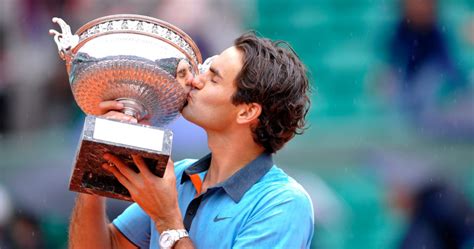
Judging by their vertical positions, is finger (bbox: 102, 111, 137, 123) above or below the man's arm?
A: above

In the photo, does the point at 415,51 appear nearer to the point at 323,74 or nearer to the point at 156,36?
the point at 323,74

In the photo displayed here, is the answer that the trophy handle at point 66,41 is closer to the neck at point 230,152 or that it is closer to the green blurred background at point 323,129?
the neck at point 230,152

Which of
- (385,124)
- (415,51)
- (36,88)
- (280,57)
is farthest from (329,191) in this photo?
(280,57)

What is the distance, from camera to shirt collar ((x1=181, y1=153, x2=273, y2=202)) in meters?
3.21

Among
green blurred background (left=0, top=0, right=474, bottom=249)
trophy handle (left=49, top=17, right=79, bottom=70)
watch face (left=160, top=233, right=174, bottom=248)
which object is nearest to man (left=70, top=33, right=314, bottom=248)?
watch face (left=160, top=233, right=174, bottom=248)

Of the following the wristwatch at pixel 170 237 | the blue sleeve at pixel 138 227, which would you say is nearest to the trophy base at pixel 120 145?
the wristwatch at pixel 170 237

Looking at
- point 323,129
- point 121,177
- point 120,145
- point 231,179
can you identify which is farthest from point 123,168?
point 323,129

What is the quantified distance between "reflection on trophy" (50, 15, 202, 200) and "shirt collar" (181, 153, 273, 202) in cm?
24

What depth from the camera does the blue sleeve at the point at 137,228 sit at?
3471 millimetres

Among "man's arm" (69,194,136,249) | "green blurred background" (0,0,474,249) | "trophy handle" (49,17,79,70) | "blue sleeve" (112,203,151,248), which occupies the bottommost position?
"green blurred background" (0,0,474,249)

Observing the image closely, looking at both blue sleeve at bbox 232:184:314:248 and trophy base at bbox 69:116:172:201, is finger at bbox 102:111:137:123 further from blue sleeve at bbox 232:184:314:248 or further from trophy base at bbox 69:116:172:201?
blue sleeve at bbox 232:184:314:248

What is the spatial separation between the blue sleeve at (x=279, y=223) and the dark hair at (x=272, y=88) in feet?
0.80

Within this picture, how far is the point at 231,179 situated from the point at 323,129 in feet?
12.1

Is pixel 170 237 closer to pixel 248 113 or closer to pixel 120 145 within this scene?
pixel 120 145
